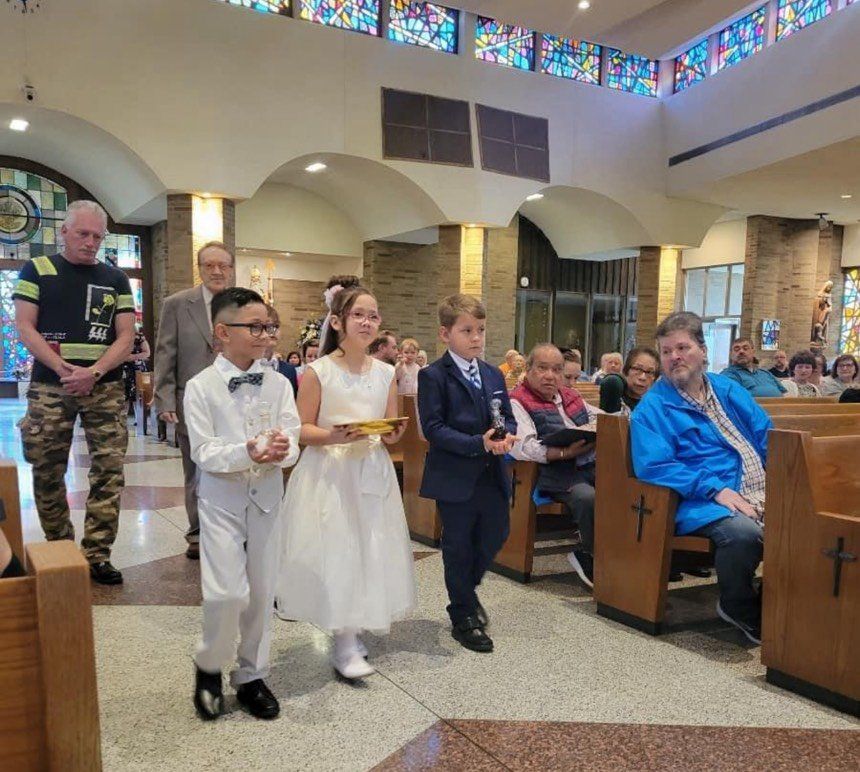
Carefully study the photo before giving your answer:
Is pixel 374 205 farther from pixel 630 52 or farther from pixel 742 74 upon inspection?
pixel 742 74

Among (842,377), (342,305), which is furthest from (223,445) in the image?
(842,377)

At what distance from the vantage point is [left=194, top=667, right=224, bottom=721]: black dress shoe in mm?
2139

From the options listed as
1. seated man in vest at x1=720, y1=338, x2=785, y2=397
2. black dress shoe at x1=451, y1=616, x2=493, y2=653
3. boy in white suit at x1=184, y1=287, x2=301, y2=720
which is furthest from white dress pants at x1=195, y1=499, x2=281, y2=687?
seated man in vest at x1=720, y1=338, x2=785, y2=397

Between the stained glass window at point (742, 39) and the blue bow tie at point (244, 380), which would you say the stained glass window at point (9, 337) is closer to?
the blue bow tie at point (244, 380)

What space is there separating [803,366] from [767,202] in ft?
22.7

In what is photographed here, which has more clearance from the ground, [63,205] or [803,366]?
[63,205]

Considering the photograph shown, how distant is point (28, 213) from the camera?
432 inches

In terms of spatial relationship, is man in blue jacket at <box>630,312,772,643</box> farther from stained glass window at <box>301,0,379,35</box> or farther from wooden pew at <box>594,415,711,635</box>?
stained glass window at <box>301,0,379,35</box>

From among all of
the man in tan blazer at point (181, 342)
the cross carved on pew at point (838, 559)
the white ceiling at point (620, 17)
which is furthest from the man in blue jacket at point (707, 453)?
the white ceiling at point (620, 17)

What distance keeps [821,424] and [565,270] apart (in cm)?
1323

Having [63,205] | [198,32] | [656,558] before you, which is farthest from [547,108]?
[656,558]

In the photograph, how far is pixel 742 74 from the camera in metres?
10.7

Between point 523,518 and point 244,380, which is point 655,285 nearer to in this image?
point 523,518

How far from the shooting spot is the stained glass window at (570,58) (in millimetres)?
11797
